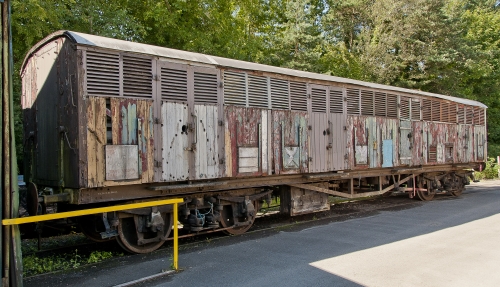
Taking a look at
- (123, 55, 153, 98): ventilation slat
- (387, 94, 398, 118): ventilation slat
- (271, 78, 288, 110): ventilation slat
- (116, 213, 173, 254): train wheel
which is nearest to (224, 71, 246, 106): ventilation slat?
(271, 78, 288, 110): ventilation slat

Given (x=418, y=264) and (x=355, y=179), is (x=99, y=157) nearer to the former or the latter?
(x=418, y=264)

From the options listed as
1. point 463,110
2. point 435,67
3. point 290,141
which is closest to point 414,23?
point 435,67

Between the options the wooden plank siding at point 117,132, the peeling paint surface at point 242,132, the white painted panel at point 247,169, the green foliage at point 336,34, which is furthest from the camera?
the green foliage at point 336,34

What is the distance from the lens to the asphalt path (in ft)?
18.5

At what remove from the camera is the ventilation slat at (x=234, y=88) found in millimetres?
8453

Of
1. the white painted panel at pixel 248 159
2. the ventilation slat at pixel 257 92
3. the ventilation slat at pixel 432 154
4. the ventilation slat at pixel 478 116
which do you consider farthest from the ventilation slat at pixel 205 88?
the ventilation slat at pixel 478 116

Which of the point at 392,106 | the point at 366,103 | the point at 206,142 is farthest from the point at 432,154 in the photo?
the point at 206,142

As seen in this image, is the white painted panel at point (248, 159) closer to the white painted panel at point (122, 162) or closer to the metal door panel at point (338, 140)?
the white painted panel at point (122, 162)

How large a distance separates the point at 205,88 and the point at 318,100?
356 cm

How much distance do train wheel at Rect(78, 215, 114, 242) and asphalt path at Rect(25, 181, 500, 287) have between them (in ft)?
2.07

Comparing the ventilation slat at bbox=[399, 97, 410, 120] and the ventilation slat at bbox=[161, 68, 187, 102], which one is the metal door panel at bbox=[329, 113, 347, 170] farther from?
the ventilation slat at bbox=[161, 68, 187, 102]

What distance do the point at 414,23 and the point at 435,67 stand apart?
3143 millimetres

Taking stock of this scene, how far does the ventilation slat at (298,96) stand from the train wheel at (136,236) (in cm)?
416

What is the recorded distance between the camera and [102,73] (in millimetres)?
6637
